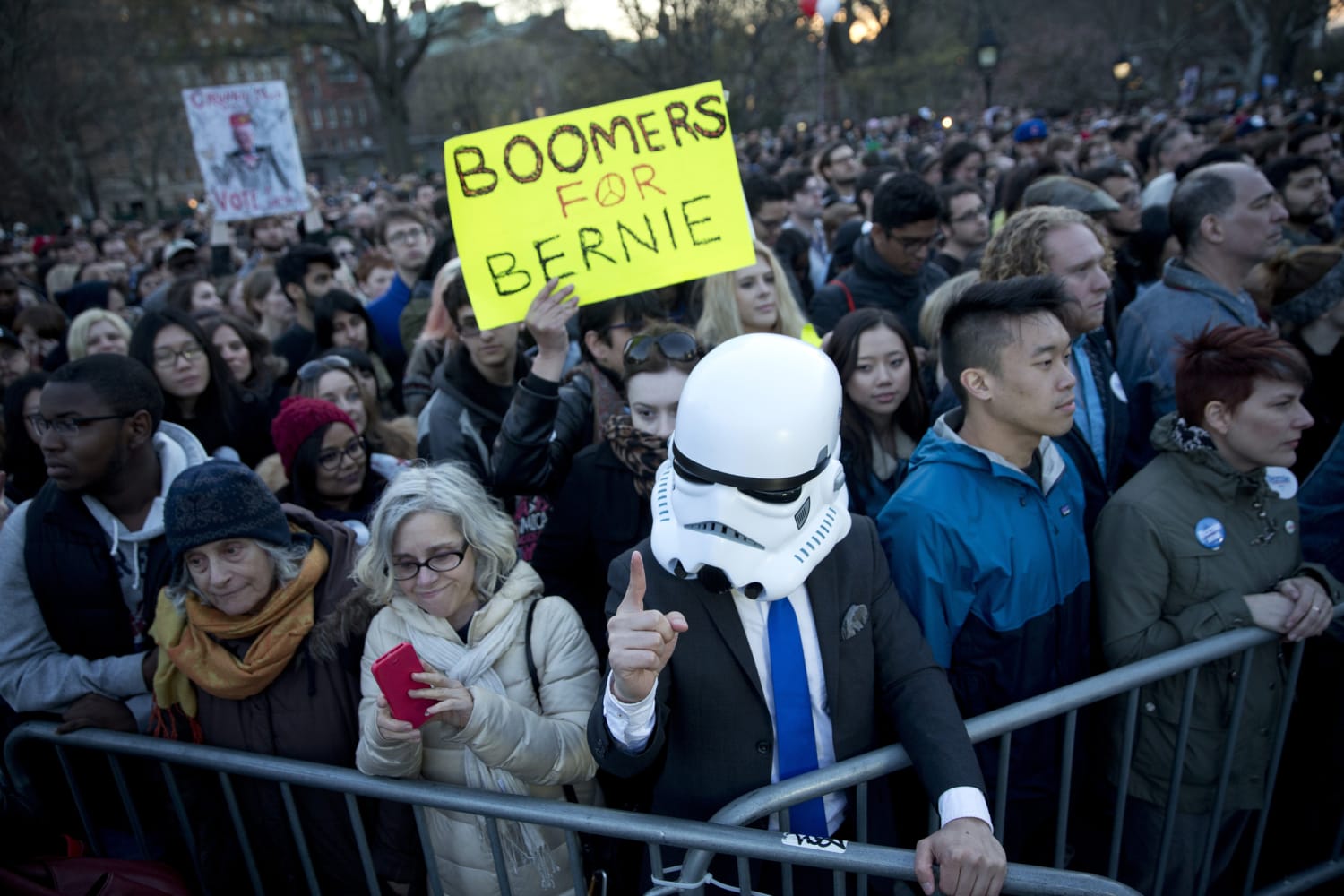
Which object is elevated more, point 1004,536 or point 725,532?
point 725,532

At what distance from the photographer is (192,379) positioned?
3977mm

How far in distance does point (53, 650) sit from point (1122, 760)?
327cm

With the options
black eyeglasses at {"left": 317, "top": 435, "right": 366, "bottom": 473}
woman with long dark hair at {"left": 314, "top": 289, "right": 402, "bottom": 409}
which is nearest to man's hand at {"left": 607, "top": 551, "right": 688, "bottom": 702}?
black eyeglasses at {"left": 317, "top": 435, "right": 366, "bottom": 473}

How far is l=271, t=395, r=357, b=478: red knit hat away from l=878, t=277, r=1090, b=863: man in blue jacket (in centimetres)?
213

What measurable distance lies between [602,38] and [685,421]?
1600 inches

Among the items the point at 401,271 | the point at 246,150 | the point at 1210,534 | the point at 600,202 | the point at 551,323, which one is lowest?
the point at 1210,534

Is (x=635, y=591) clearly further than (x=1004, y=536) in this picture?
No

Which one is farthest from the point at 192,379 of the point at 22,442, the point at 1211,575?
the point at 1211,575

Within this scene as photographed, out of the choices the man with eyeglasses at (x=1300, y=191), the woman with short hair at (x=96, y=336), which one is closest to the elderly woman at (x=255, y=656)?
the woman with short hair at (x=96, y=336)

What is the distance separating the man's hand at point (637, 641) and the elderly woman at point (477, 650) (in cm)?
57

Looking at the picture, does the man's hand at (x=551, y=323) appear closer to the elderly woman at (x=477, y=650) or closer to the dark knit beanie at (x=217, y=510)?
the elderly woman at (x=477, y=650)

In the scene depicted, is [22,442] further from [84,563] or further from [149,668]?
[149,668]

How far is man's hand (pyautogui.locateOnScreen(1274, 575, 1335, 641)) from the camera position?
231cm

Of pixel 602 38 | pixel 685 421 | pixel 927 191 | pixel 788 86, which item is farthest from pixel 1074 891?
pixel 788 86
